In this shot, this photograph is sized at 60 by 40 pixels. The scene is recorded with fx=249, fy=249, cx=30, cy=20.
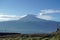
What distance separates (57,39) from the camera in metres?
36.1

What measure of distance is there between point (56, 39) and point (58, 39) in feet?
1.33

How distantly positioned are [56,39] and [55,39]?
0.36m

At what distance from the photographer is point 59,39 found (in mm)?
35812

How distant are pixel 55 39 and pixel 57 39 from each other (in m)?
0.58

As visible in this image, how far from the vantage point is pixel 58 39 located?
118 ft

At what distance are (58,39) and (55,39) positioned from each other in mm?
753

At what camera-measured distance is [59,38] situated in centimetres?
3628

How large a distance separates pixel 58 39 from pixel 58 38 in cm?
51

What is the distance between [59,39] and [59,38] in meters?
0.48

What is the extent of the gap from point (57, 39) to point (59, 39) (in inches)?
14.2

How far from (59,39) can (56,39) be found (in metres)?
0.58

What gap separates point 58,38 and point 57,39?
44 centimetres

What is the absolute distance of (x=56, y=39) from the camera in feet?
119
